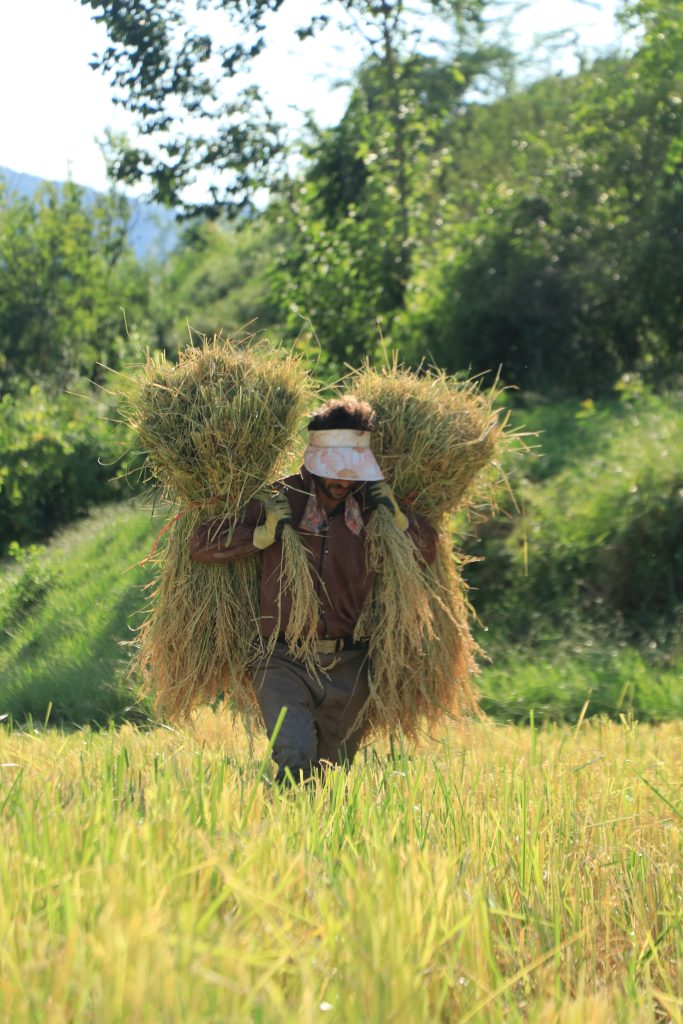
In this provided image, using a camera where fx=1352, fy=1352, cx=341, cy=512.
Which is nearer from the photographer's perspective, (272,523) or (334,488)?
(272,523)

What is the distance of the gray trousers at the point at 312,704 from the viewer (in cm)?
500

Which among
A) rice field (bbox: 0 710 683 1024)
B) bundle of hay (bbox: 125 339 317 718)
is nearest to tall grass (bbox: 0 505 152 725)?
bundle of hay (bbox: 125 339 317 718)

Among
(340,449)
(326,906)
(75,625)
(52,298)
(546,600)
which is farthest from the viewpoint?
(52,298)

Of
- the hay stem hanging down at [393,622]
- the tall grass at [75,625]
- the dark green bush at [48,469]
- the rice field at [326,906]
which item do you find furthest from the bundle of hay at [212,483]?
the dark green bush at [48,469]

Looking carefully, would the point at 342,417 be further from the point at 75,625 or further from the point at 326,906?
the point at 75,625

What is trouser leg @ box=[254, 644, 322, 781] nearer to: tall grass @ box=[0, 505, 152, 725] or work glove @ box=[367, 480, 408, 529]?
work glove @ box=[367, 480, 408, 529]

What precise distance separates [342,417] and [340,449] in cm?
14

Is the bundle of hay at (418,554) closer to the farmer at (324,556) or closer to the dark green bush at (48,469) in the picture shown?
the farmer at (324,556)

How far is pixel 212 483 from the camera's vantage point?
516 centimetres

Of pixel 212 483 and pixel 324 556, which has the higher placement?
pixel 212 483

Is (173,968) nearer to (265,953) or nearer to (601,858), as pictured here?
(265,953)

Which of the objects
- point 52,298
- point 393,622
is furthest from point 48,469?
point 393,622

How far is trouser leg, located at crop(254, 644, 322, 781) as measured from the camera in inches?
195

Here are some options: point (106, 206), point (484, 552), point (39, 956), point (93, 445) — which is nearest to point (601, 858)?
point (39, 956)
